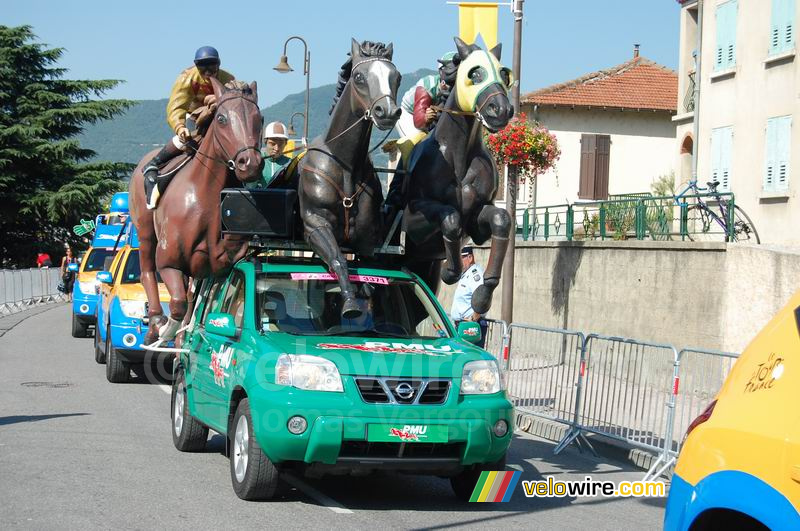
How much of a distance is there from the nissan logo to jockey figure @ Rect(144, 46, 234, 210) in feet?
14.8

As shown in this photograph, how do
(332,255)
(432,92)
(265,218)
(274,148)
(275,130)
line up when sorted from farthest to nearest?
(275,130) → (274,148) → (432,92) → (265,218) → (332,255)

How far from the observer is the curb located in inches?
428

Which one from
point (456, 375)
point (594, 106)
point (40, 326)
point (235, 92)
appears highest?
point (594, 106)

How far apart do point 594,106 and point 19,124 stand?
32767mm

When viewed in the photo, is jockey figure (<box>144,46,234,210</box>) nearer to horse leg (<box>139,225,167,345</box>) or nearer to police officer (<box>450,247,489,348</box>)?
horse leg (<box>139,225,167,345</box>)

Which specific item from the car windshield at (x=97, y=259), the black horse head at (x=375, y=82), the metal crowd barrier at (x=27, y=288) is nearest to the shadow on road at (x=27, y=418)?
the black horse head at (x=375, y=82)

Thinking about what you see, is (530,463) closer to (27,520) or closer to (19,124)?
(27,520)

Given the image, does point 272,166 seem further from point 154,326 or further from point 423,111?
point 423,111

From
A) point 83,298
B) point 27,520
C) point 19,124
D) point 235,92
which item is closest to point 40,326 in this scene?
point 83,298

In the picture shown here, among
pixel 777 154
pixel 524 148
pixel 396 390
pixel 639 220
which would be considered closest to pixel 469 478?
pixel 396 390

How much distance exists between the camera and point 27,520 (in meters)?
7.44

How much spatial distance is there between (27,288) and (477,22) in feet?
107

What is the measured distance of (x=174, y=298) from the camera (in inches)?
439

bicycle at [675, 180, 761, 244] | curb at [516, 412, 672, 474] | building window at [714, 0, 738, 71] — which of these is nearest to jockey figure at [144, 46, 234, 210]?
curb at [516, 412, 672, 474]
